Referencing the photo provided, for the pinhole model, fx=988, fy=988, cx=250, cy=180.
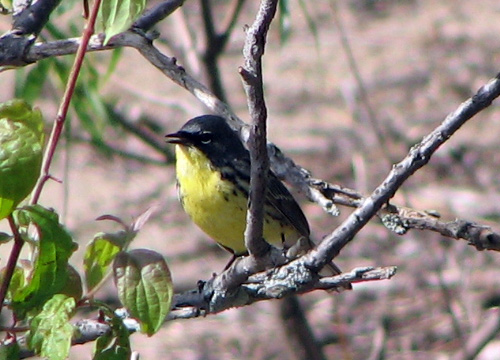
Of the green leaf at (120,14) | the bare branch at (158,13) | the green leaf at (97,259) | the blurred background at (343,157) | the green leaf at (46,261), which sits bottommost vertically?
the green leaf at (46,261)

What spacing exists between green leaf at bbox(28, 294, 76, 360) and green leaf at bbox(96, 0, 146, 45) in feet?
1.77

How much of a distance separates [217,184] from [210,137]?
0.27m

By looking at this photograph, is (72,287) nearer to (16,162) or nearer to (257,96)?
(16,162)

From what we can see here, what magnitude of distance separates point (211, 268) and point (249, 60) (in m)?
6.30

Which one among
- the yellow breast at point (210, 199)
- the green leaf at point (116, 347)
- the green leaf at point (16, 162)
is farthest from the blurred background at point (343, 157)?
the green leaf at point (16, 162)

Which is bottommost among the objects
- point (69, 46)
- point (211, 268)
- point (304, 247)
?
point (304, 247)

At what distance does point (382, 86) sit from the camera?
10.2m

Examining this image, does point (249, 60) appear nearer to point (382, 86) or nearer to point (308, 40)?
point (382, 86)

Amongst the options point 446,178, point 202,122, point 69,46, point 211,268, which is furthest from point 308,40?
point 69,46

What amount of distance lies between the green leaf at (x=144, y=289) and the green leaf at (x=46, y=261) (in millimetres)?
116

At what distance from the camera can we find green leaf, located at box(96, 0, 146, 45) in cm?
189

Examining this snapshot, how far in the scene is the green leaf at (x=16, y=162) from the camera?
1.83 m

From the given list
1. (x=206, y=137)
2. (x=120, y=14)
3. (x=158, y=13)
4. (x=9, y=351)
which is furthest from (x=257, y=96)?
(x=206, y=137)

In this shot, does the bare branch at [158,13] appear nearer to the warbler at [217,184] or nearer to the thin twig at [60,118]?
the thin twig at [60,118]
